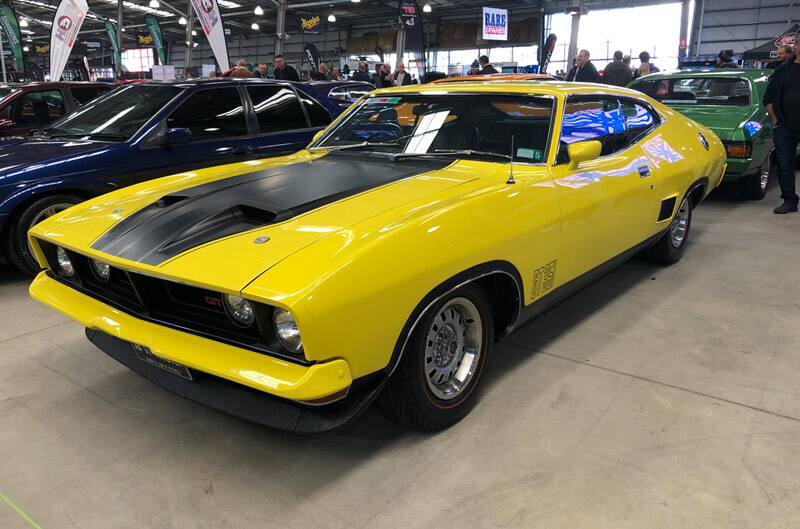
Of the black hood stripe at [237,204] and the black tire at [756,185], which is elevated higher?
the black hood stripe at [237,204]

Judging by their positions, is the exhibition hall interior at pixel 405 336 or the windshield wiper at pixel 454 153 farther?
the windshield wiper at pixel 454 153

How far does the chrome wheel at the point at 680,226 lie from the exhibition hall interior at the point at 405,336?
0.17ft

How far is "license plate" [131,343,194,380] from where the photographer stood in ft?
6.84

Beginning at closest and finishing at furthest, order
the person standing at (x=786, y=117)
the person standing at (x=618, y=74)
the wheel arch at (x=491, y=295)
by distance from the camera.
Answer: the wheel arch at (x=491, y=295), the person standing at (x=786, y=117), the person standing at (x=618, y=74)

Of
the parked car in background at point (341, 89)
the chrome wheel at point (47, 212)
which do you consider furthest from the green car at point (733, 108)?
the chrome wheel at point (47, 212)

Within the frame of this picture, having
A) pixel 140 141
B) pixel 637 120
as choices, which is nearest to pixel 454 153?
pixel 637 120

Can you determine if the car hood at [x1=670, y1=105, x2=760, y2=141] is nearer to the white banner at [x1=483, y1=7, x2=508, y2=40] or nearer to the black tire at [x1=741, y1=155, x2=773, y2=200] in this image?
the black tire at [x1=741, y1=155, x2=773, y2=200]

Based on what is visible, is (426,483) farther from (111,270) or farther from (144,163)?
(144,163)

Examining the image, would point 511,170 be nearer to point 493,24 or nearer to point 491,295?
point 491,295

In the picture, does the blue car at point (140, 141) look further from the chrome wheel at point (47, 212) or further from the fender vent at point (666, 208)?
the fender vent at point (666, 208)

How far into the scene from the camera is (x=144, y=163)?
15.1 ft

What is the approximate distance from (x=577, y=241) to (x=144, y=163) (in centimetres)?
347

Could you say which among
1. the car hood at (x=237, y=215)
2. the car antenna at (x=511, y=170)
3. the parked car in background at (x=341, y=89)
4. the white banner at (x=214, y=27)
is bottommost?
the car hood at (x=237, y=215)

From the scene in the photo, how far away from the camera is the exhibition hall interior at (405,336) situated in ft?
6.26
